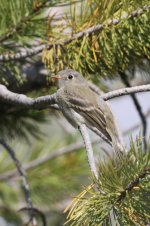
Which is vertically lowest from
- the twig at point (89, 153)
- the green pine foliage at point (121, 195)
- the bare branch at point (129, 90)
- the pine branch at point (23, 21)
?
the green pine foliage at point (121, 195)

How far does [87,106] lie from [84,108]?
26 mm

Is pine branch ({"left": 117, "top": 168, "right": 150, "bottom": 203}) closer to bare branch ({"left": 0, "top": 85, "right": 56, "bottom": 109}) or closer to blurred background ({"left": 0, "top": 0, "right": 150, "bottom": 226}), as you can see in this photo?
blurred background ({"left": 0, "top": 0, "right": 150, "bottom": 226})

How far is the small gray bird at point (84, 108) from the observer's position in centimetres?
189

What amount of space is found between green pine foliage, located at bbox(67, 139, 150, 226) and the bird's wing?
0.59 metres

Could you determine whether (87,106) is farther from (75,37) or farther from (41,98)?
(41,98)

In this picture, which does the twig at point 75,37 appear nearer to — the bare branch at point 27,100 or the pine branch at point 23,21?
the pine branch at point 23,21

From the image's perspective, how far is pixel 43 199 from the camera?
8.69 feet

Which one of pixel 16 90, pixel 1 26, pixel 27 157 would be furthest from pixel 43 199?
pixel 1 26

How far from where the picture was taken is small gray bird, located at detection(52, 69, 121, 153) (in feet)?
6.21

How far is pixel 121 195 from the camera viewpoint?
1.22 m

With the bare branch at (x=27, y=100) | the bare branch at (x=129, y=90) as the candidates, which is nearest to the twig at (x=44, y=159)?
the bare branch at (x=27, y=100)

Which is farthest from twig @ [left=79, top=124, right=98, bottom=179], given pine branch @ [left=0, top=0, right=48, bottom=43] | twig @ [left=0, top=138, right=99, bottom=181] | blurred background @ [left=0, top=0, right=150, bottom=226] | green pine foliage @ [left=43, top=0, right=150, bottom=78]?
twig @ [left=0, top=138, right=99, bottom=181]

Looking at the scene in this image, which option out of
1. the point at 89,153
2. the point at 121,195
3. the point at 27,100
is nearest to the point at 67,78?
the point at 27,100

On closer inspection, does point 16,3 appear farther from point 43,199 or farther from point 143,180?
point 43,199
